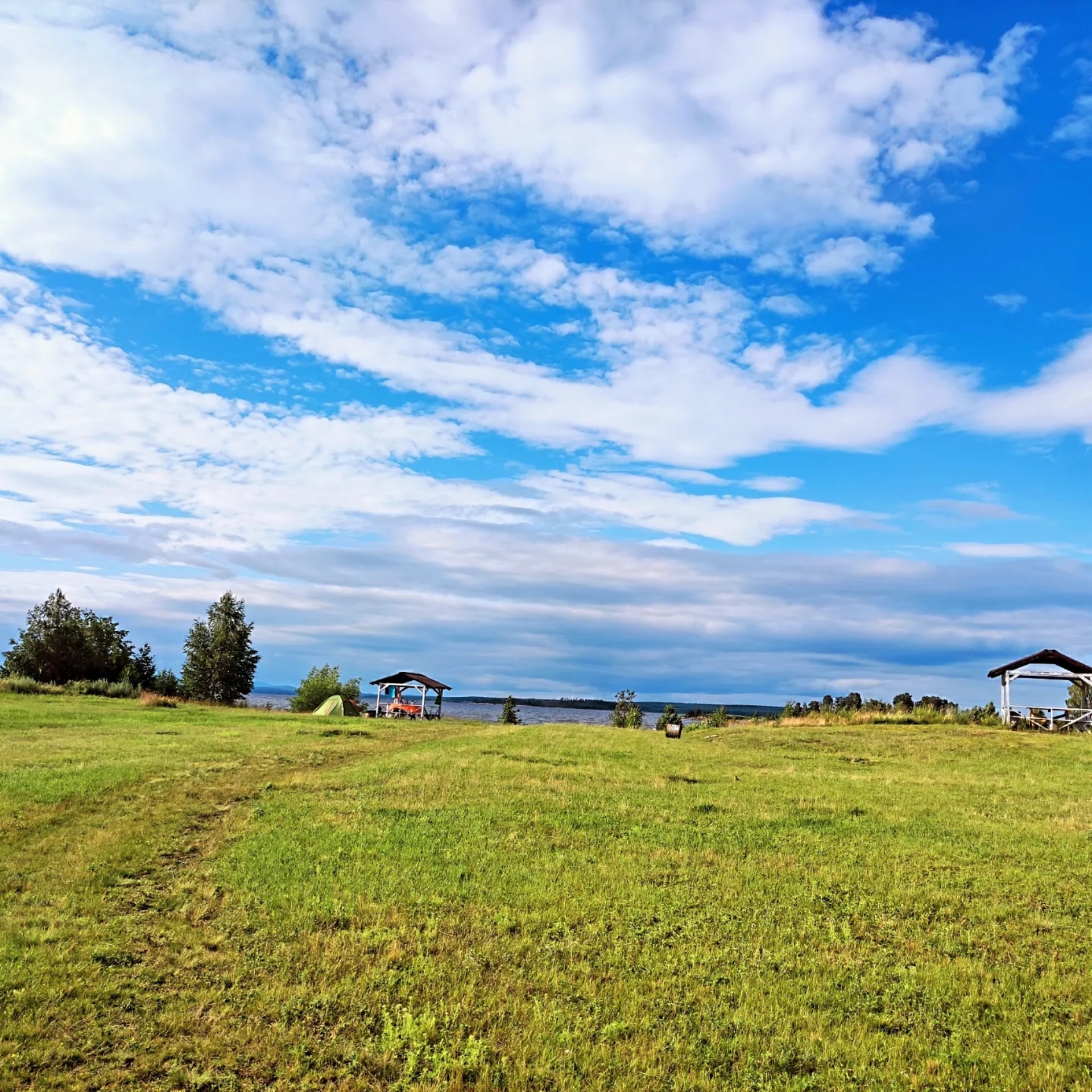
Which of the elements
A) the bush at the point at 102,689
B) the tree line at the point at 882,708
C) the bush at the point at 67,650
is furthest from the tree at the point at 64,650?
the tree line at the point at 882,708

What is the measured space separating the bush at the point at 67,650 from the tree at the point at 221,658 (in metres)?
5.36

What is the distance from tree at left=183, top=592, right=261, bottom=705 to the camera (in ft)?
263

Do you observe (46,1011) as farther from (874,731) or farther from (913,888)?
(874,731)

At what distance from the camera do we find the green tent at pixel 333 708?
51.1m

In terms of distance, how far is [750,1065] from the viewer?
25.8ft

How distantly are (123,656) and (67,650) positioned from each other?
5.21 m

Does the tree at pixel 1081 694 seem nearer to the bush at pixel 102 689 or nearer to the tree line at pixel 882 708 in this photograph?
the tree line at pixel 882 708

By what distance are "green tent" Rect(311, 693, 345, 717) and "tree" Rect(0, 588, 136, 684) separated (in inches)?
1091

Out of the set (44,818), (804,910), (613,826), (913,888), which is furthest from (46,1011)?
(913,888)

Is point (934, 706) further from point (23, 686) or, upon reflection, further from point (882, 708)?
point (23, 686)

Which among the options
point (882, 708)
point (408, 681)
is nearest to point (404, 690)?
point (408, 681)

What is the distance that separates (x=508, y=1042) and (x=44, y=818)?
11232 millimetres

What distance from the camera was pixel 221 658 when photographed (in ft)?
263

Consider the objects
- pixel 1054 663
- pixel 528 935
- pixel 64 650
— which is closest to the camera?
pixel 528 935
